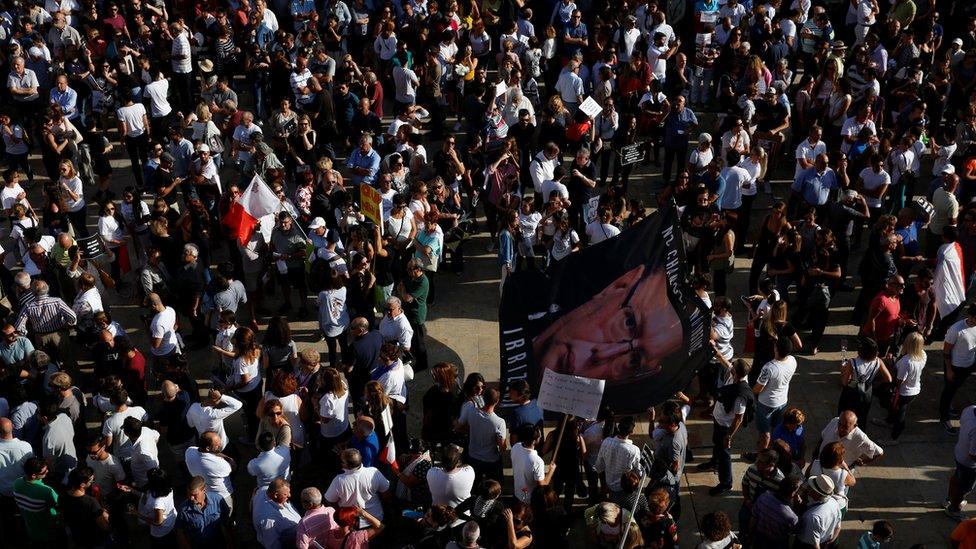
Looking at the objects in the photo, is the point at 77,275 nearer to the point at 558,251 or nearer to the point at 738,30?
the point at 558,251

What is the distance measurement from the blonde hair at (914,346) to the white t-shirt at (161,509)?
7.19 meters

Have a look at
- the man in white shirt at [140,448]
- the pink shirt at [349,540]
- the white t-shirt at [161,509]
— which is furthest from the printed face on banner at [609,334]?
the man in white shirt at [140,448]

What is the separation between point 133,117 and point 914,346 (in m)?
11.3

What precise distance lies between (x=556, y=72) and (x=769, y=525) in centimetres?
1157

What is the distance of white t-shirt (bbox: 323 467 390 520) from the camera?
356 inches

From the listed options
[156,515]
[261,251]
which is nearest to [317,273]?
[261,251]

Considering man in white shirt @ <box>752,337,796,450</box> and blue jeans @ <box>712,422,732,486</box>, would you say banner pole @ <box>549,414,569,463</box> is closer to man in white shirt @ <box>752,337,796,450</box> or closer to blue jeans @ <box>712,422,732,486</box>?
blue jeans @ <box>712,422,732,486</box>

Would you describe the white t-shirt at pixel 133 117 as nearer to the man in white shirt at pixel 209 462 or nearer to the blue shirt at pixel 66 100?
the blue shirt at pixel 66 100

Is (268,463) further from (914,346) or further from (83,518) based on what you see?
(914,346)

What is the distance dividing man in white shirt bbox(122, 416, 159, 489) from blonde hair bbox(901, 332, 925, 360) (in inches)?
289

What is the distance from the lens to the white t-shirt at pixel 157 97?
16406 millimetres

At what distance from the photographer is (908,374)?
10828mm

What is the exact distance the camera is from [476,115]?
52.8 ft

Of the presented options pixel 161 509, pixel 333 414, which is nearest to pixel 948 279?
pixel 333 414
